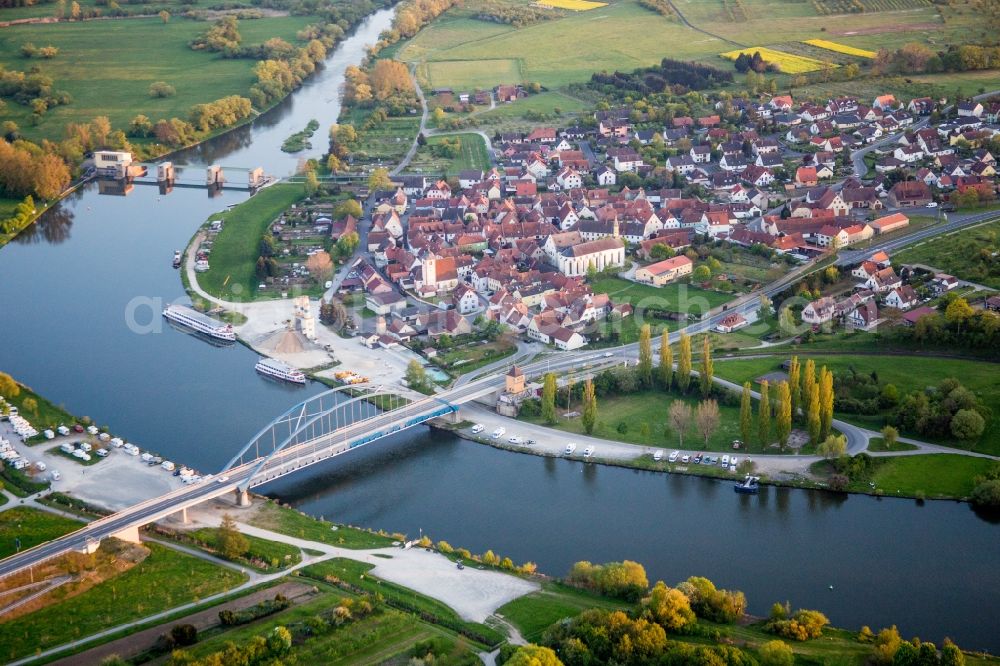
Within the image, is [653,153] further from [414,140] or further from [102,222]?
[102,222]

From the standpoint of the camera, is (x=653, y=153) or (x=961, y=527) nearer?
(x=961, y=527)

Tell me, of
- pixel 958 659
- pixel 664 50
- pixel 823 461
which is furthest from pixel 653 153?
pixel 958 659

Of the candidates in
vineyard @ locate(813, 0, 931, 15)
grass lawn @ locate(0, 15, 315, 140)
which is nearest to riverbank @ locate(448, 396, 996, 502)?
grass lawn @ locate(0, 15, 315, 140)

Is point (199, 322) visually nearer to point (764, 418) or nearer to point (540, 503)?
point (540, 503)

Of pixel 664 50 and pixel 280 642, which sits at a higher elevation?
pixel 664 50

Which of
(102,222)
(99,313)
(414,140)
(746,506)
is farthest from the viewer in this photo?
(414,140)

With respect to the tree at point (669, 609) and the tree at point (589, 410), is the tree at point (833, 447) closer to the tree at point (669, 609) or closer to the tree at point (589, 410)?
the tree at point (589, 410)
